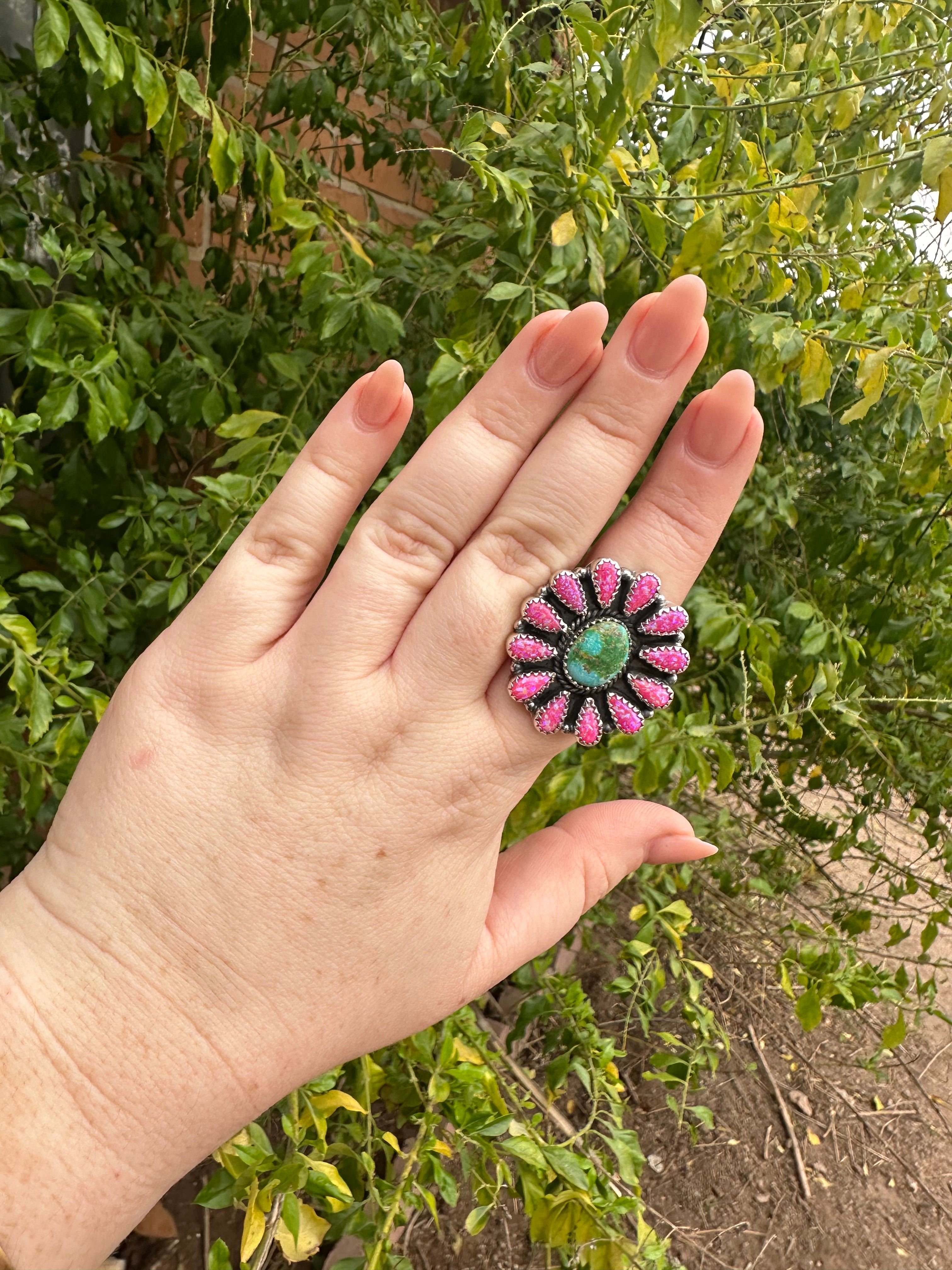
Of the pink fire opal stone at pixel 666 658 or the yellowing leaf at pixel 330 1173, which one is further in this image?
the yellowing leaf at pixel 330 1173

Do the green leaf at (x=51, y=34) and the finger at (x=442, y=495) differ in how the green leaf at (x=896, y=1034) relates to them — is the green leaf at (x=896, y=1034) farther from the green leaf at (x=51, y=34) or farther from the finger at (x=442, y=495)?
the green leaf at (x=51, y=34)

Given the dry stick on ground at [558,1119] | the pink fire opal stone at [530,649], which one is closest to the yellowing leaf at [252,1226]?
the dry stick on ground at [558,1119]

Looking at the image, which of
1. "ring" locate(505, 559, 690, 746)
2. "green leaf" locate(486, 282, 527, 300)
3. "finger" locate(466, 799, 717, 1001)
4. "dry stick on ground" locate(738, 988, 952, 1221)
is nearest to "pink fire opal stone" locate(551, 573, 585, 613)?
"ring" locate(505, 559, 690, 746)

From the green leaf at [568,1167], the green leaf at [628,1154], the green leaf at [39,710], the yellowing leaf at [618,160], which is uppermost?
the yellowing leaf at [618,160]

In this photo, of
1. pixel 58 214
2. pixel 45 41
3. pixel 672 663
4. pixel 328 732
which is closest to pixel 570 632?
pixel 672 663

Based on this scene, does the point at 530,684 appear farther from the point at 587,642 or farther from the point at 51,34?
the point at 51,34

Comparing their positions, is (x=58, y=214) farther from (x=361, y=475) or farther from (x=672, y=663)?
(x=672, y=663)

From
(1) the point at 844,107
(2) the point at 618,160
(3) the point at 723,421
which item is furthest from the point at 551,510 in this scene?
(1) the point at 844,107
